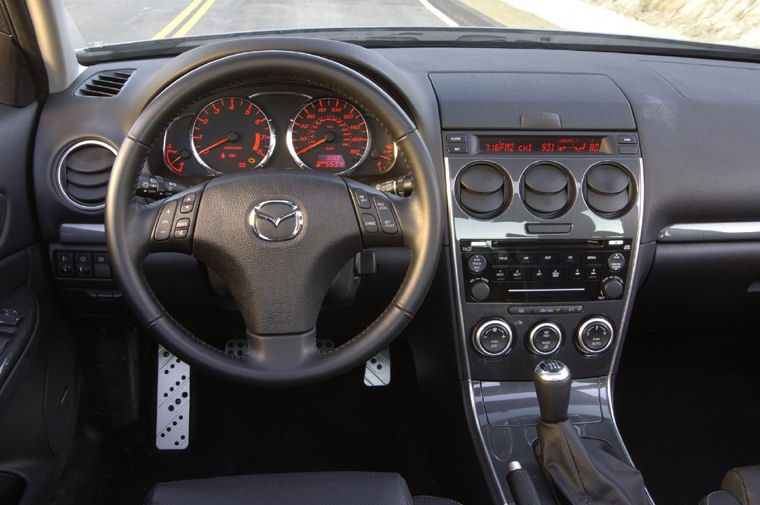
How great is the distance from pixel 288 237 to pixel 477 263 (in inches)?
24.7

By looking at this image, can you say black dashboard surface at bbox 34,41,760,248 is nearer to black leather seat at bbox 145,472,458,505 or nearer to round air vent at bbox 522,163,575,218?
round air vent at bbox 522,163,575,218

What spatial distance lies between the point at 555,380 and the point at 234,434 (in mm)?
1362

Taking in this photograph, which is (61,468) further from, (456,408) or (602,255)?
(602,255)

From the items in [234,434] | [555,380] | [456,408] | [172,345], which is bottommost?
[234,434]

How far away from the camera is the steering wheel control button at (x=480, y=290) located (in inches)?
73.4

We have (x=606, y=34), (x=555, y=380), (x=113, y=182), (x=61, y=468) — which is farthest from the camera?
(x=606, y=34)

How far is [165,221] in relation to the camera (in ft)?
4.64

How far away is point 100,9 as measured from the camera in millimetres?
3441

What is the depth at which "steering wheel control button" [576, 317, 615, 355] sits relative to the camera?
194cm

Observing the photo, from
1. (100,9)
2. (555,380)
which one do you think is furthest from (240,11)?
(555,380)

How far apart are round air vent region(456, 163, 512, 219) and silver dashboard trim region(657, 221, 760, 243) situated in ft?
1.61

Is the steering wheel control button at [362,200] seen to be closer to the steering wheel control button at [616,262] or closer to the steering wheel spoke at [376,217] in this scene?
the steering wheel spoke at [376,217]

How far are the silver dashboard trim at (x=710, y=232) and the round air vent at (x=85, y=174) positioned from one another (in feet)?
5.00

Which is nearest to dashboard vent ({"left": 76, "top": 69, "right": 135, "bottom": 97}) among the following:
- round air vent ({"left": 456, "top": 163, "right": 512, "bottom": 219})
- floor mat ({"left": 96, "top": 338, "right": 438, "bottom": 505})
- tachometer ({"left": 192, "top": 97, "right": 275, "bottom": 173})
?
tachometer ({"left": 192, "top": 97, "right": 275, "bottom": 173})
